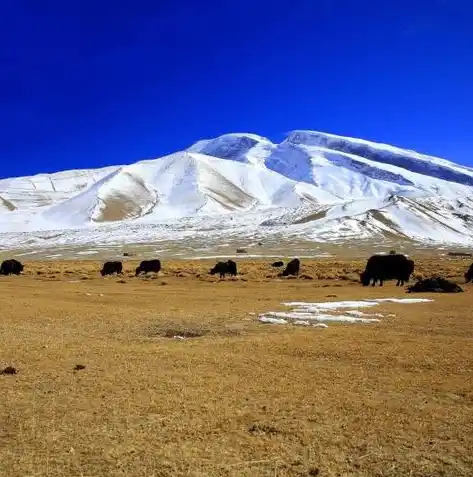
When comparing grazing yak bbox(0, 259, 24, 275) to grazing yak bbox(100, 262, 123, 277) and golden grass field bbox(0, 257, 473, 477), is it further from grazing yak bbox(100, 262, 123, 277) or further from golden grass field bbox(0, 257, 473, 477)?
golden grass field bbox(0, 257, 473, 477)

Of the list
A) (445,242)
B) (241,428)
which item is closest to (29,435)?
(241,428)

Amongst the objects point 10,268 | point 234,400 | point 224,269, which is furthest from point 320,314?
point 10,268

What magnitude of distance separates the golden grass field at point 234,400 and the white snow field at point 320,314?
46.2 inches

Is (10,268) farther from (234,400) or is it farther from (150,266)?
(234,400)

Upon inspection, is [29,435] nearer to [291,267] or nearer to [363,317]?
[363,317]

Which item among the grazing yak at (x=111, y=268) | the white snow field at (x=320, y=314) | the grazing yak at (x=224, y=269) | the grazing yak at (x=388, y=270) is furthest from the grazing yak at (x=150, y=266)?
the white snow field at (x=320, y=314)

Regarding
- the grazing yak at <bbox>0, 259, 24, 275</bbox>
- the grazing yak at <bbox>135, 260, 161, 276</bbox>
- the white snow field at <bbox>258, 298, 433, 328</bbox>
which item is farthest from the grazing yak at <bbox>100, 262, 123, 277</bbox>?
the white snow field at <bbox>258, 298, 433, 328</bbox>

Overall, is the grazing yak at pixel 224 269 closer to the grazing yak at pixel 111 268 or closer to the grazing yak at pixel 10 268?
the grazing yak at pixel 111 268

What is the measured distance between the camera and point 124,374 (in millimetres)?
10461

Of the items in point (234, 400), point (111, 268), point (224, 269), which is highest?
point (224, 269)

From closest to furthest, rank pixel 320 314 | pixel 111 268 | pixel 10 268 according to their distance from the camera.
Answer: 1. pixel 320 314
2. pixel 111 268
3. pixel 10 268

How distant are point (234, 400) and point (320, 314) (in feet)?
37.0

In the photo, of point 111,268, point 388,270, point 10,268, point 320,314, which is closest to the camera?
point 320,314

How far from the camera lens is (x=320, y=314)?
1970cm
